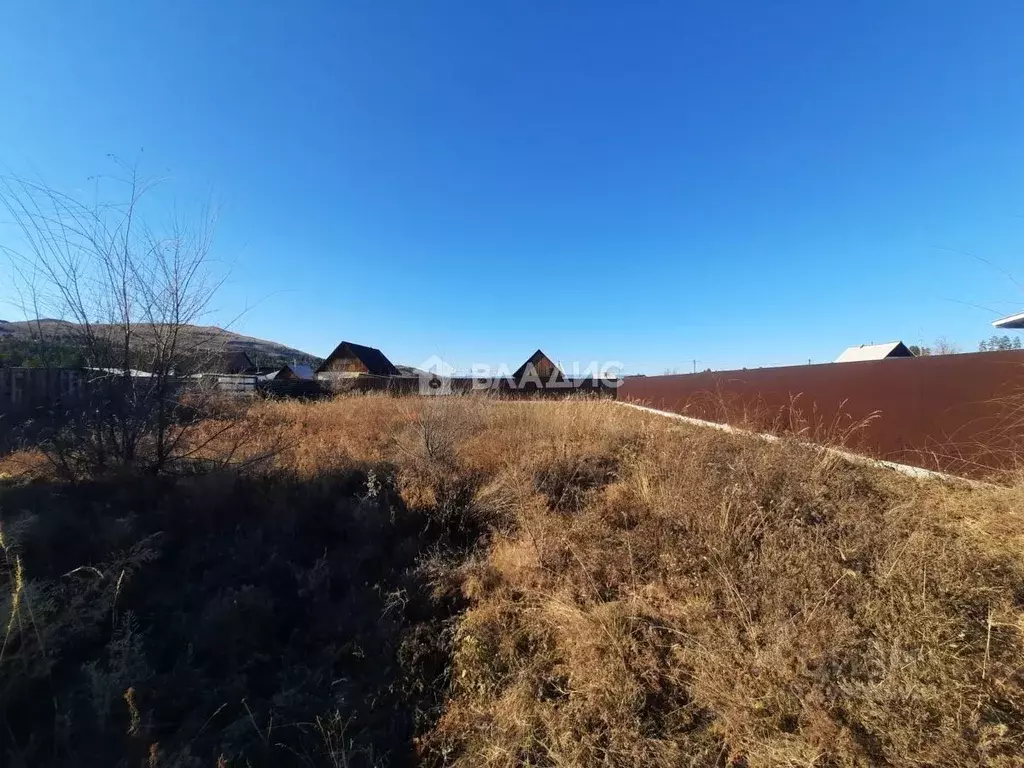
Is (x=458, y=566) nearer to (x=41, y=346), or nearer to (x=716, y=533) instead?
(x=716, y=533)

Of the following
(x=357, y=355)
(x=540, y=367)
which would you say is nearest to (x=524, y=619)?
(x=540, y=367)

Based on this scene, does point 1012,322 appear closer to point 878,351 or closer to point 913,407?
point 913,407

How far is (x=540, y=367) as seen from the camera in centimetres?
2530

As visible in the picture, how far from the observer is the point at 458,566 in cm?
365

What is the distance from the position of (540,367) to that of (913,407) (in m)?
21.3

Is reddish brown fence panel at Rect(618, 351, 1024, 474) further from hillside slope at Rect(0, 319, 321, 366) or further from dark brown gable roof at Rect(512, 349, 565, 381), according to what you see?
dark brown gable roof at Rect(512, 349, 565, 381)

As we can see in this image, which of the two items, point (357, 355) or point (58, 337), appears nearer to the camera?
point (58, 337)

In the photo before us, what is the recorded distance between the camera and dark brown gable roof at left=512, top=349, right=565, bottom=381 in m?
23.2

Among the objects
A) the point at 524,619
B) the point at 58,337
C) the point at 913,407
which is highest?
the point at 58,337

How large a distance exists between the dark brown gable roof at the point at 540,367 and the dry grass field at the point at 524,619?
18.5 metres

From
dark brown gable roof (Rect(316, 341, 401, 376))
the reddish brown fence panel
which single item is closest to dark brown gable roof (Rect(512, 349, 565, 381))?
dark brown gable roof (Rect(316, 341, 401, 376))

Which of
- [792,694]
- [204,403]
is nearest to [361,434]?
[204,403]

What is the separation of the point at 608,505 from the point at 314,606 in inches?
102

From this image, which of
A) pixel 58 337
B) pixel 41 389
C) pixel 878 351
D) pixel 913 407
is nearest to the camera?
pixel 913 407
